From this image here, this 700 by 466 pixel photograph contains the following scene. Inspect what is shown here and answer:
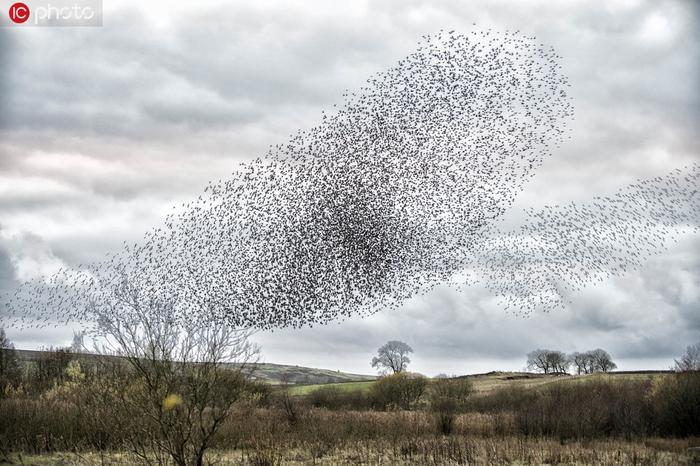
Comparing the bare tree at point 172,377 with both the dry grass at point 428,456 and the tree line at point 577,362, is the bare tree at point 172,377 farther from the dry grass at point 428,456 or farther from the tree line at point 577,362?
the tree line at point 577,362

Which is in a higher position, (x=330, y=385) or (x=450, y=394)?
(x=330, y=385)

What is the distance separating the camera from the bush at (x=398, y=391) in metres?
61.1

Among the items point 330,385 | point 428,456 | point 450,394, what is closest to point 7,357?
point 330,385

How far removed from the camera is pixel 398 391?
62.0 meters

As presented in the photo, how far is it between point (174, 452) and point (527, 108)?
16.6m

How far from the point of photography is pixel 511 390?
62.8m

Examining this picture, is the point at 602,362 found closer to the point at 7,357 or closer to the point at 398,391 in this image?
the point at 398,391

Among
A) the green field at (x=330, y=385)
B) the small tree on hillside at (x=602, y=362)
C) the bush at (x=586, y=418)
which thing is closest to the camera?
the bush at (x=586, y=418)

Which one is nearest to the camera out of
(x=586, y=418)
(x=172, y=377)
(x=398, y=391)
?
(x=172, y=377)

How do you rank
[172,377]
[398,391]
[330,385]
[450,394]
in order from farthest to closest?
[330,385]
[398,391]
[450,394]
[172,377]

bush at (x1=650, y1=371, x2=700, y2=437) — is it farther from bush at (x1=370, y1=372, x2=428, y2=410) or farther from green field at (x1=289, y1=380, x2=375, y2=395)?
green field at (x1=289, y1=380, x2=375, y2=395)

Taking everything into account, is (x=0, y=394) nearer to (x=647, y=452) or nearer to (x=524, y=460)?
(x=524, y=460)

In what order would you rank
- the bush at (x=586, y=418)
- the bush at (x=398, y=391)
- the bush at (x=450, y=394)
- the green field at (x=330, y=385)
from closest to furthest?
the bush at (x=586, y=418) → the bush at (x=450, y=394) → the bush at (x=398, y=391) → the green field at (x=330, y=385)

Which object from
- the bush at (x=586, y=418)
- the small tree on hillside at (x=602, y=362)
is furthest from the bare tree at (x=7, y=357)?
the small tree on hillside at (x=602, y=362)
